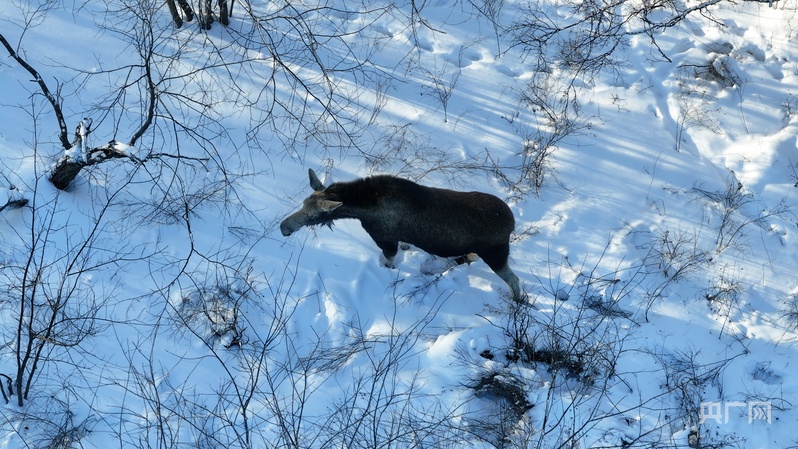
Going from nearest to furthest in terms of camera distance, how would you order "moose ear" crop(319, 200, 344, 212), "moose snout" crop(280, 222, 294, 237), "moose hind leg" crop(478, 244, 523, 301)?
"moose ear" crop(319, 200, 344, 212) → "moose hind leg" crop(478, 244, 523, 301) → "moose snout" crop(280, 222, 294, 237)

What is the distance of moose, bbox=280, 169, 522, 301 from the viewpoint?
6828 millimetres

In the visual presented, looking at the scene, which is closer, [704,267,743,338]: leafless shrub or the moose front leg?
the moose front leg

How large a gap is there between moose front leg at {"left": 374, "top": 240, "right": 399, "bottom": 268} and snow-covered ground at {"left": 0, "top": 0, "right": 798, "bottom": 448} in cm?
13

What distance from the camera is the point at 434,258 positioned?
7.95 metres

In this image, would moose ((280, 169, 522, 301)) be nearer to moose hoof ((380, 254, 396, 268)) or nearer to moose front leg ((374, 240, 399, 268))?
moose front leg ((374, 240, 399, 268))

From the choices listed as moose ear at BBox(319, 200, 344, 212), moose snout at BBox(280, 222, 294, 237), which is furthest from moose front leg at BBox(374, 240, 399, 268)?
moose snout at BBox(280, 222, 294, 237)

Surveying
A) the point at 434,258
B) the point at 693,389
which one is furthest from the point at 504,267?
the point at 693,389

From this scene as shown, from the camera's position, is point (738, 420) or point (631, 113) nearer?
point (738, 420)

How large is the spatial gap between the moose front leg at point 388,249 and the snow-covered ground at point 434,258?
0.13 meters

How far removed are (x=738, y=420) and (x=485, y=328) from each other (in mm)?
2838

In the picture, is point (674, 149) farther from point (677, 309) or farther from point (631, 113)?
point (677, 309)

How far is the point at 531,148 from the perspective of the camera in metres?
8.85

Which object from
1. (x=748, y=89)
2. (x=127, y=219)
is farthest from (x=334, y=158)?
(x=748, y=89)

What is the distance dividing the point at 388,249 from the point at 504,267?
4.58ft
